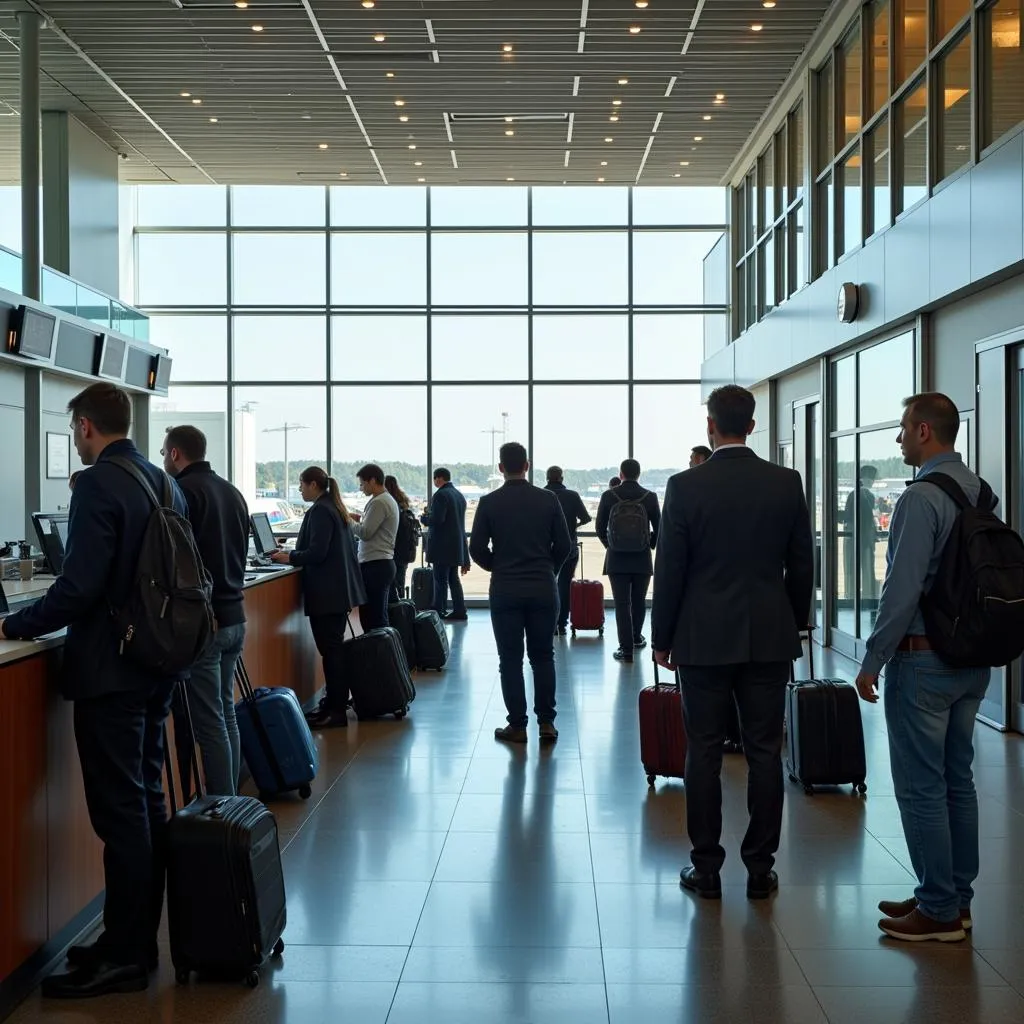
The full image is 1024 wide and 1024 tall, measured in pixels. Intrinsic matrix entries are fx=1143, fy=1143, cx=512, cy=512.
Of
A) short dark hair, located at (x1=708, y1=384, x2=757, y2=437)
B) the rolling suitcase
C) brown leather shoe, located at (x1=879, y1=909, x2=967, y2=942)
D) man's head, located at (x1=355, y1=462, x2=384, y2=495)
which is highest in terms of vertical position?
short dark hair, located at (x1=708, y1=384, x2=757, y2=437)

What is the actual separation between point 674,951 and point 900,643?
1.18m

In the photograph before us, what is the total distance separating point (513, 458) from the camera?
654cm

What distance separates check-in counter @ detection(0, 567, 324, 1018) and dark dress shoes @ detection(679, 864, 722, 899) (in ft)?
6.67

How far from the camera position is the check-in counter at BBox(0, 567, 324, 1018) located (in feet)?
10.3

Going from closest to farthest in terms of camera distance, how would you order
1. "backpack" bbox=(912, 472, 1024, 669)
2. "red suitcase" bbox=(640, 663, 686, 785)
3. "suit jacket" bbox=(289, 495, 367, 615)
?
"backpack" bbox=(912, 472, 1024, 669) → "red suitcase" bbox=(640, 663, 686, 785) → "suit jacket" bbox=(289, 495, 367, 615)

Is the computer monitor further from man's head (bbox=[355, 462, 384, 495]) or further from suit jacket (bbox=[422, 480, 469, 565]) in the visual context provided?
suit jacket (bbox=[422, 480, 469, 565])

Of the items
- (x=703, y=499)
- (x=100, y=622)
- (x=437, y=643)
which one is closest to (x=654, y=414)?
(x=437, y=643)

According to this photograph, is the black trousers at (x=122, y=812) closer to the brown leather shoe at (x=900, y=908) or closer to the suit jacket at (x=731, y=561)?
the suit jacket at (x=731, y=561)

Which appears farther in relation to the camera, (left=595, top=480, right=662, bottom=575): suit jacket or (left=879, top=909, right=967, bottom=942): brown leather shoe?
(left=595, top=480, right=662, bottom=575): suit jacket

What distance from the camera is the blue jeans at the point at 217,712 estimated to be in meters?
4.57

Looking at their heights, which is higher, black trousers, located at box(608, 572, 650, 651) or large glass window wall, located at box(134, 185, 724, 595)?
large glass window wall, located at box(134, 185, 724, 595)

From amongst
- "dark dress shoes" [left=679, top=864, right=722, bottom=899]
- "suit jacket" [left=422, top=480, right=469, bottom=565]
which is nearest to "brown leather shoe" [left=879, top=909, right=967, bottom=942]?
"dark dress shoes" [left=679, top=864, right=722, bottom=899]

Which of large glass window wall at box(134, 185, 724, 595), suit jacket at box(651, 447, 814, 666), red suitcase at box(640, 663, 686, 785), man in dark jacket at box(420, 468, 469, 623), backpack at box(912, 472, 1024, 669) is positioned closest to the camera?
backpack at box(912, 472, 1024, 669)

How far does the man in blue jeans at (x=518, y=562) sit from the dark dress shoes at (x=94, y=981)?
3.41m
